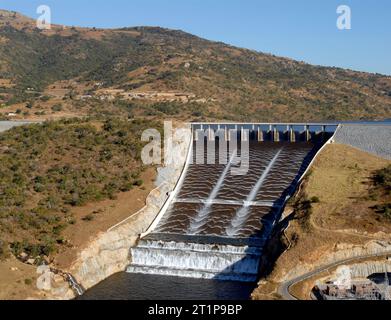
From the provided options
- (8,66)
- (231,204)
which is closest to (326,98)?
(8,66)

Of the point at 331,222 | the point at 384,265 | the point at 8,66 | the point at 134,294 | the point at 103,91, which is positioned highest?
the point at 8,66

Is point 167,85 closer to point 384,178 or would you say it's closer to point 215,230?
point 215,230

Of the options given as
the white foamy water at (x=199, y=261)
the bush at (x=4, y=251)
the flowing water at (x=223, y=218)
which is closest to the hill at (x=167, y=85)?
the flowing water at (x=223, y=218)

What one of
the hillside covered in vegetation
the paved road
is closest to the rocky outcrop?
the hillside covered in vegetation

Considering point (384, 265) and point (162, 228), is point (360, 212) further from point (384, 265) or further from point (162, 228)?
point (162, 228)

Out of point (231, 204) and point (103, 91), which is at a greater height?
point (103, 91)

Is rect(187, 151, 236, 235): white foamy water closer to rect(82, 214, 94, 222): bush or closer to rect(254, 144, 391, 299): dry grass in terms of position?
rect(82, 214, 94, 222): bush
